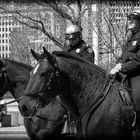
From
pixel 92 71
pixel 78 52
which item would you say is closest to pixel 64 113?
pixel 78 52

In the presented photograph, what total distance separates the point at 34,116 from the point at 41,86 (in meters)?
1.71

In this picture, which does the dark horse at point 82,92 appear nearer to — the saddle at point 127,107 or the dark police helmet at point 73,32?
the saddle at point 127,107

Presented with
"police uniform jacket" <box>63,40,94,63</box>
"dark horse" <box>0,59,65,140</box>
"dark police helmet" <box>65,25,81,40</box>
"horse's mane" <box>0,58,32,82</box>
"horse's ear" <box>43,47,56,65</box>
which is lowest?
"dark horse" <box>0,59,65,140</box>

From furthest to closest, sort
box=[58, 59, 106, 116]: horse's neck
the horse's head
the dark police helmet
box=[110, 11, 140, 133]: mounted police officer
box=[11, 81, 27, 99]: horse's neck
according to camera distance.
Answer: box=[11, 81, 27, 99]: horse's neck < the dark police helmet < box=[58, 59, 106, 116]: horse's neck < box=[110, 11, 140, 133]: mounted police officer < the horse's head

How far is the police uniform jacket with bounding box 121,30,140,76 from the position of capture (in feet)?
19.8

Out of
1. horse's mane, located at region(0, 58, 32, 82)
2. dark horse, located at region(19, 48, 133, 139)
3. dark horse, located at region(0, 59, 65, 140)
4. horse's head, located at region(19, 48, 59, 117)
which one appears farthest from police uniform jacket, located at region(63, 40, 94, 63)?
horse's head, located at region(19, 48, 59, 117)

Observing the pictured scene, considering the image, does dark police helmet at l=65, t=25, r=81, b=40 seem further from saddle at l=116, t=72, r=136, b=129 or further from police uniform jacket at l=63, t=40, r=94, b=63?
saddle at l=116, t=72, r=136, b=129

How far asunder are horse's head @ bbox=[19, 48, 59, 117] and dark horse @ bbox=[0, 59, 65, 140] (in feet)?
4.80

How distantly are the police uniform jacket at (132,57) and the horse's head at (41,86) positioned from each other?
1008 millimetres

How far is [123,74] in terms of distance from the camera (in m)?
6.18

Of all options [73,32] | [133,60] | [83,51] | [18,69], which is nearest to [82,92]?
[133,60]

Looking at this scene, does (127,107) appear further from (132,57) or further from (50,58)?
(50,58)

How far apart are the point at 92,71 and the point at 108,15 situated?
13.0 metres

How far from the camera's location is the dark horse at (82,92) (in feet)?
19.1
